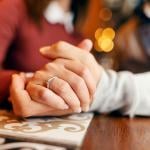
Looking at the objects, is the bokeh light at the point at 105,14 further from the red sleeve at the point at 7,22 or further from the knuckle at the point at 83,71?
the knuckle at the point at 83,71

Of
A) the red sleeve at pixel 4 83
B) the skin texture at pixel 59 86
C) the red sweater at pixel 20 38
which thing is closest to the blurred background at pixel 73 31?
the red sweater at pixel 20 38

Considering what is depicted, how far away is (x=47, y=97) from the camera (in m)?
0.52

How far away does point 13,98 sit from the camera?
1.79 feet

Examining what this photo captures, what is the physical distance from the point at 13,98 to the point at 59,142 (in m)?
0.15

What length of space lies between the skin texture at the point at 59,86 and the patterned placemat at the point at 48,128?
1 cm

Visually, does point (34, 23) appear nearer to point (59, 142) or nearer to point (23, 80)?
point (23, 80)

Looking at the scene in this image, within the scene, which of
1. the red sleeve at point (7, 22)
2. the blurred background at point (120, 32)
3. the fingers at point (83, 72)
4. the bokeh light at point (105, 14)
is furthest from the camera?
the bokeh light at point (105, 14)

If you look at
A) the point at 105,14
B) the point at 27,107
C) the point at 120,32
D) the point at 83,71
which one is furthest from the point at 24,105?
the point at 105,14

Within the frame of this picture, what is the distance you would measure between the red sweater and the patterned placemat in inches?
13.7

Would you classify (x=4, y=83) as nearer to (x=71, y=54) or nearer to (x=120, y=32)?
(x=71, y=54)

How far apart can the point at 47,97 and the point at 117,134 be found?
0.12 meters

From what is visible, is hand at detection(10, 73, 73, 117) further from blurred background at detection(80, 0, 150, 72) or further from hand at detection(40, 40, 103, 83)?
blurred background at detection(80, 0, 150, 72)

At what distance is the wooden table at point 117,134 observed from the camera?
440mm

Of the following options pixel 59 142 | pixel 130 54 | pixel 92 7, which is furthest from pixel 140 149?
pixel 92 7
